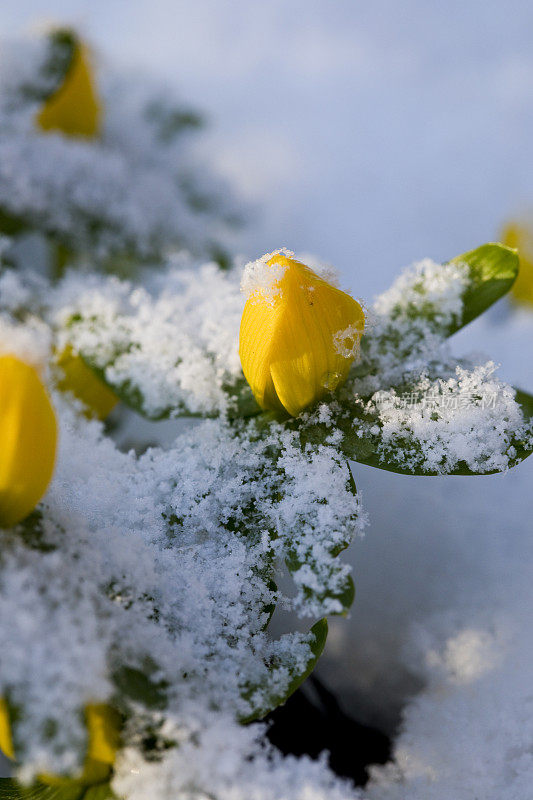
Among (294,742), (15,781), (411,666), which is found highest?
(411,666)

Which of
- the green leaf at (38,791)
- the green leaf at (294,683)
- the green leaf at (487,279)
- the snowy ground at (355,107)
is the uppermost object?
the snowy ground at (355,107)

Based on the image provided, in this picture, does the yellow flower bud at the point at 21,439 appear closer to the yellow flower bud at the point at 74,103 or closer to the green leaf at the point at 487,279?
the green leaf at the point at 487,279

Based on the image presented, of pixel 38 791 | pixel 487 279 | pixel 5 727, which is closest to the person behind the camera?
pixel 5 727

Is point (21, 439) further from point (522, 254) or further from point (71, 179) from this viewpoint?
point (522, 254)

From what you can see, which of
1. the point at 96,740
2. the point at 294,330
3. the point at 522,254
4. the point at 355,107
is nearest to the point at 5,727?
the point at 96,740

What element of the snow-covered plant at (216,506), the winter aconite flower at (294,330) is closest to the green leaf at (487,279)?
the snow-covered plant at (216,506)

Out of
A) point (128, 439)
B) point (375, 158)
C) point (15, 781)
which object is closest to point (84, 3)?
point (375, 158)

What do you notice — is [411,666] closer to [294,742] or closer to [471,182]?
[294,742]
